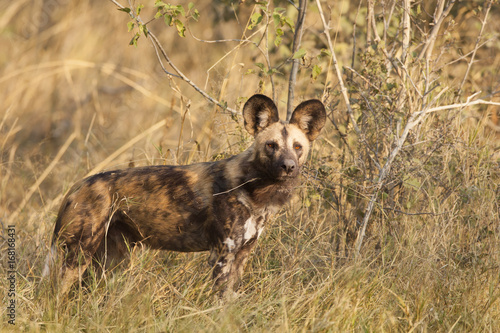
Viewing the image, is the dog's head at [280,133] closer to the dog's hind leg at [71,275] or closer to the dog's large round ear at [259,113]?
the dog's large round ear at [259,113]

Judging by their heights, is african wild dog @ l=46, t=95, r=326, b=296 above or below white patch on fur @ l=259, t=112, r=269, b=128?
below

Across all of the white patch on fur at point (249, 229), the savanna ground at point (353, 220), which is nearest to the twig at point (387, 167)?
the savanna ground at point (353, 220)

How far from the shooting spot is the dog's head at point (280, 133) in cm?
347

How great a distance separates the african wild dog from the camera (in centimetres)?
351

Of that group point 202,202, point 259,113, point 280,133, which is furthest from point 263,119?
point 202,202

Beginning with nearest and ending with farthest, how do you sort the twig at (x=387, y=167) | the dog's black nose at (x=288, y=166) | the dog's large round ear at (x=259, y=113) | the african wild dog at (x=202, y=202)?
the dog's black nose at (x=288, y=166) < the african wild dog at (x=202, y=202) < the dog's large round ear at (x=259, y=113) < the twig at (x=387, y=167)

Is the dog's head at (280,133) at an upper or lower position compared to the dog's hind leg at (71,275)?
upper

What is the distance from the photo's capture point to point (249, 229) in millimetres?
3539

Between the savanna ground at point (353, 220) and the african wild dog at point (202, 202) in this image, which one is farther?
the african wild dog at point (202, 202)

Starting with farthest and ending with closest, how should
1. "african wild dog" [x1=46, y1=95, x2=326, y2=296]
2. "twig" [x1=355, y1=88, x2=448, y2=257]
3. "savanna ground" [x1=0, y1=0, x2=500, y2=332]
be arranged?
"twig" [x1=355, y1=88, x2=448, y2=257]
"african wild dog" [x1=46, y1=95, x2=326, y2=296]
"savanna ground" [x1=0, y1=0, x2=500, y2=332]

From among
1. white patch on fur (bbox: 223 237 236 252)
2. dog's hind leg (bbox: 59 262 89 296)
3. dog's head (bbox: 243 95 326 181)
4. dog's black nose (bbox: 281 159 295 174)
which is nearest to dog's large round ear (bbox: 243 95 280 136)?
dog's head (bbox: 243 95 326 181)

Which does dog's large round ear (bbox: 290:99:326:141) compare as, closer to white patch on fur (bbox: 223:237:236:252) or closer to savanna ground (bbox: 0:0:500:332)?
savanna ground (bbox: 0:0:500:332)

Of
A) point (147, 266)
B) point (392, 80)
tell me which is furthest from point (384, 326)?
point (392, 80)

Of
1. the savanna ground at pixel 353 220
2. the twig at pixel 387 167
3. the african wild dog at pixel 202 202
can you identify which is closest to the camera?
the savanna ground at pixel 353 220
